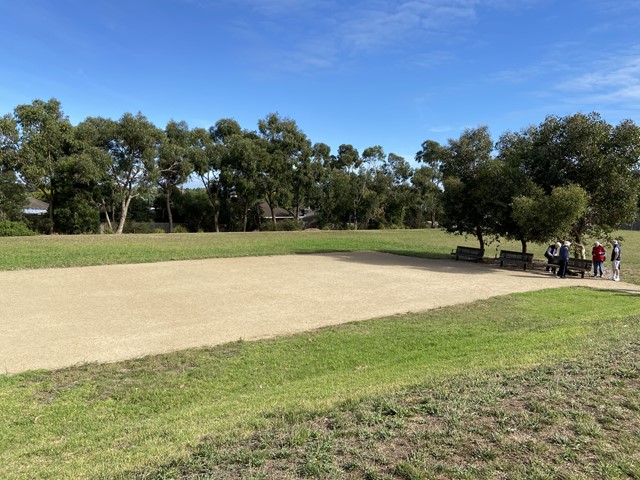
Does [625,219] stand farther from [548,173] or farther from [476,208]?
[476,208]

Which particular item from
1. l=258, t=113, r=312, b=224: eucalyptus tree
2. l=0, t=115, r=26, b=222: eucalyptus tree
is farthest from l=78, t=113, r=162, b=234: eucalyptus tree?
l=258, t=113, r=312, b=224: eucalyptus tree

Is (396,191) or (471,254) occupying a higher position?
(396,191)

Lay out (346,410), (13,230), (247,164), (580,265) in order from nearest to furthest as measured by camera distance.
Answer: (346,410) → (580,265) → (13,230) → (247,164)

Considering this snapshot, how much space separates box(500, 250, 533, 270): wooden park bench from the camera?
63.0 feet

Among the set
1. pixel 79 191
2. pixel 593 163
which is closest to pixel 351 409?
pixel 593 163

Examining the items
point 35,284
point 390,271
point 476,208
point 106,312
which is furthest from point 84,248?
point 476,208

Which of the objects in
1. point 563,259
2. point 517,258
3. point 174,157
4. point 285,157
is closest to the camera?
point 563,259

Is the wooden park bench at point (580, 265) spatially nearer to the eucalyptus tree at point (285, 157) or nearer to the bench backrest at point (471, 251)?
the bench backrest at point (471, 251)

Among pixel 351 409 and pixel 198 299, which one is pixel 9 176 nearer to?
pixel 198 299

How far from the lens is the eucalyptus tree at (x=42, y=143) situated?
33812mm

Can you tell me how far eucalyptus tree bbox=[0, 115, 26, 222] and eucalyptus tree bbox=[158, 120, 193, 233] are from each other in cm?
1113

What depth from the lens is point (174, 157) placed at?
138 ft

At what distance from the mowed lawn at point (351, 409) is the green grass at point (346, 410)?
0.02 meters

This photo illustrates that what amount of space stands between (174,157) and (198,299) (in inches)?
1369
